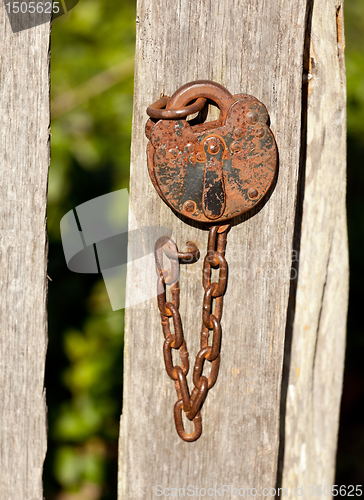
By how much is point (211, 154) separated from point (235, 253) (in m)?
0.24

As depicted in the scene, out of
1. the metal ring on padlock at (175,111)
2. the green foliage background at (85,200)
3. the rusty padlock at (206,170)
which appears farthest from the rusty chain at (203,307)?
the green foliage background at (85,200)

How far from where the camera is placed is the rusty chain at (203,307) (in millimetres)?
965

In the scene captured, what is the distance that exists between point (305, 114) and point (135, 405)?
0.84m

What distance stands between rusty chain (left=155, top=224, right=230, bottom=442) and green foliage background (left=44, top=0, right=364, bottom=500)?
1.42 metres

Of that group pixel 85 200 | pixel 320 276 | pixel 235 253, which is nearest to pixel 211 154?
pixel 235 253

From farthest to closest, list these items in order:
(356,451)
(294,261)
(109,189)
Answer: (356,451)
(109,189)
(294,261)

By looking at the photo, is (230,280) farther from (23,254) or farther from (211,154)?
(23,254)

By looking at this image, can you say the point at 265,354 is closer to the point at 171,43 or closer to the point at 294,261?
the point at 294,261

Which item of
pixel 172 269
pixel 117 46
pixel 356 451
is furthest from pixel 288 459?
pixel 117 46

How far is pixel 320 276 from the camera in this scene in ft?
3.87

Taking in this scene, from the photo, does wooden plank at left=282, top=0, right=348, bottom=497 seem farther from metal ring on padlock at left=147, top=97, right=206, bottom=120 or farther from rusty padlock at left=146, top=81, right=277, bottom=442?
metal ring on padlock at left=147, top=97, right=206, bottom=120

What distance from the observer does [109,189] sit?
96.5 inches

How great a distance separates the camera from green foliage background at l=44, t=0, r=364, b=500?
7.79 ft

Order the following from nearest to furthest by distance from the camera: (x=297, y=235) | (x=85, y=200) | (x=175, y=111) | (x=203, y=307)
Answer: (x=175, y=111) → (x=203, y=307) → (x=297, y=235) → (x=85, y=200)
